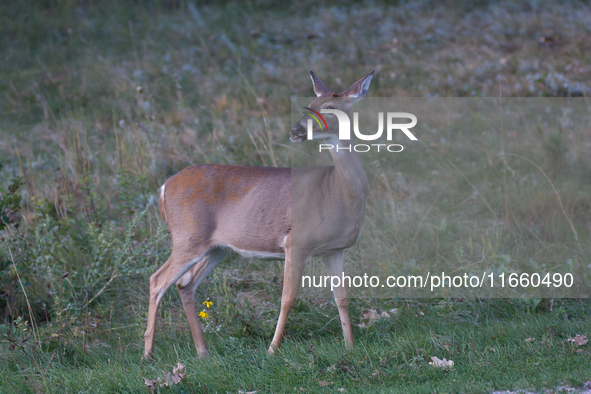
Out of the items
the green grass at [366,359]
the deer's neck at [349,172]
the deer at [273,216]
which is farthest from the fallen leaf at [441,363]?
the deer's neck at [349,172]

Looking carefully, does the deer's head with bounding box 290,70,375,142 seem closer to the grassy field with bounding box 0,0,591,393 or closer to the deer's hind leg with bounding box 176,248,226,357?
the deer's hind leg with bounding box 176,248,226,357

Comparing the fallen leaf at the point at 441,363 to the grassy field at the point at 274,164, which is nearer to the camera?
the fallen leaf at the point at 441,363

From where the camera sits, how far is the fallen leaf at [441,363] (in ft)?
13.8

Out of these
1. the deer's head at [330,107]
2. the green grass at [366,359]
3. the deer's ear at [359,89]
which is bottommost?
the green grass at [366,359]

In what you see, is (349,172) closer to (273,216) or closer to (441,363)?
(273,216)

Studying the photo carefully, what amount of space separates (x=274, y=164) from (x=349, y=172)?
255cm

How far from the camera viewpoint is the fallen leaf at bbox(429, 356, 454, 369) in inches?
166

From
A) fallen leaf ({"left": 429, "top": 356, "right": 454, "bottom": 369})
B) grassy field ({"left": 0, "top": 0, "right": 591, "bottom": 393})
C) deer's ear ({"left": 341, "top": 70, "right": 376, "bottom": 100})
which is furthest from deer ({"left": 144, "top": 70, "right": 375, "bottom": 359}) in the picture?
fallen leaf ({"left": 429, "top": 356, "right": 454, "bottom": 369})

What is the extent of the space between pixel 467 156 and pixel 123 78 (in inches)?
264

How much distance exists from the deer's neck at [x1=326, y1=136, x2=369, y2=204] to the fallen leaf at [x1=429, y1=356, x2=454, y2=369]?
4.14 ft

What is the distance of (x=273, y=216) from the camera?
4668 mm

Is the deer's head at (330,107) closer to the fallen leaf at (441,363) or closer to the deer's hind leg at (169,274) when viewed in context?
the deer's hind leg at (169,274)

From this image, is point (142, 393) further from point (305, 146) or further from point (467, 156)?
point (467, 156)

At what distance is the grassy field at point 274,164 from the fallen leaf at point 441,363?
0.06 metres
